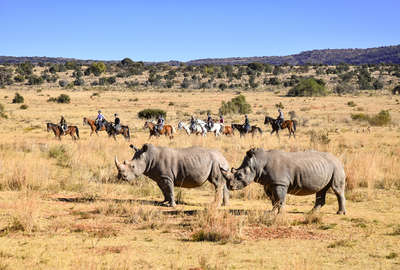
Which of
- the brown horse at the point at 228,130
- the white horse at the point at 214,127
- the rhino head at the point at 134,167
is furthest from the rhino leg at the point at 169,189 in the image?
the brown horse at the point at 228,130

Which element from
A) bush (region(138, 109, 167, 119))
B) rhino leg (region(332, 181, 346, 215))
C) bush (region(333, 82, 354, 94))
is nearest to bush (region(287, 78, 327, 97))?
bush (region(333, 82, 354, 94))

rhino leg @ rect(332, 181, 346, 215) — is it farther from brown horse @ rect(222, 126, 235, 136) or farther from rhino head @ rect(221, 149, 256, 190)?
brown horse @ rect(222, 126, 235, 136)

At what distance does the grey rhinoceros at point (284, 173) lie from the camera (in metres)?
10.1

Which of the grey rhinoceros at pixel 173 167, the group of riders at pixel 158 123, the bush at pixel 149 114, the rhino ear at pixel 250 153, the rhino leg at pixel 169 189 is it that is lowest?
the bush at pixel 149 114

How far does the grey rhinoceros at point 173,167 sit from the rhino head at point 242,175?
153 centimetres

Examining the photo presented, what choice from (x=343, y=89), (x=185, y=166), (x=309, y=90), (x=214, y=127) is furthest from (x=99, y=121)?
(x=343, y=89)

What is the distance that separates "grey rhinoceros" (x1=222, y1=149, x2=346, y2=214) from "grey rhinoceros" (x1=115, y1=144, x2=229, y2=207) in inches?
61.0

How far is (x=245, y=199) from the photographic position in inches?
520

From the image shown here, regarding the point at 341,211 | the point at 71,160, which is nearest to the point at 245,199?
the point at 341,211

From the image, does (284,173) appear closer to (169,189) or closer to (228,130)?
(169,189)

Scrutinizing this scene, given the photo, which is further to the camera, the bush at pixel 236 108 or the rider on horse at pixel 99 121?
the bush at pixel 236 108

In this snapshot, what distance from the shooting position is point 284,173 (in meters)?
10.2

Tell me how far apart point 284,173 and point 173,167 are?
2893mm

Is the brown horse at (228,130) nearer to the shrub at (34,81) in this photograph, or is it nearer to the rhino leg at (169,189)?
the rhino leg at (169,189)
